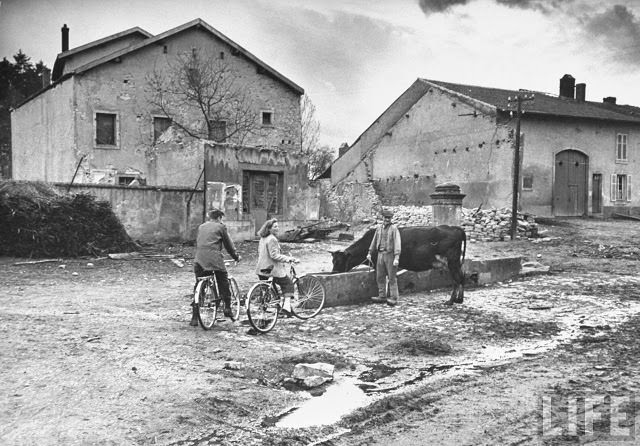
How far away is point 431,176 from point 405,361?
25929 millimetres

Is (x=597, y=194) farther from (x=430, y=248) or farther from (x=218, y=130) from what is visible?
(x=430, y=248)

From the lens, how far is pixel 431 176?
105 ft

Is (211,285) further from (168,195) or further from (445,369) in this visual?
(168,195)

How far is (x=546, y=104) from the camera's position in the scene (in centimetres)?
2952

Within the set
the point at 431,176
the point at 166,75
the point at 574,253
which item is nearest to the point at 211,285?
the point at 574,253

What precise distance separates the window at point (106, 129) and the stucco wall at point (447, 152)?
53.6 ft

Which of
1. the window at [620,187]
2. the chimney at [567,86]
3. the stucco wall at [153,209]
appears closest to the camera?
the stucco wall at [153,209]

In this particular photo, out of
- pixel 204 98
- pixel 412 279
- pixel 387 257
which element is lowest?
pixel 412 279

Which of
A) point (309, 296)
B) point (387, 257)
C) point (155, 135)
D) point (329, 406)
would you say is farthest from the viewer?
point (155, 135)

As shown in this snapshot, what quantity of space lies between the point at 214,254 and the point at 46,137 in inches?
933

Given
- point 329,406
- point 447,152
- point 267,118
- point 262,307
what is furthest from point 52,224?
point 447,152

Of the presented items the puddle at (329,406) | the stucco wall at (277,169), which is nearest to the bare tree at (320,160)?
the stucco wall at (277,169)

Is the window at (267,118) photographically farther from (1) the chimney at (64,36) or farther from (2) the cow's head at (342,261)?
(2) the cow's head at (342,261)

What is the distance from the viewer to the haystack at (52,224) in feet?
50.9
